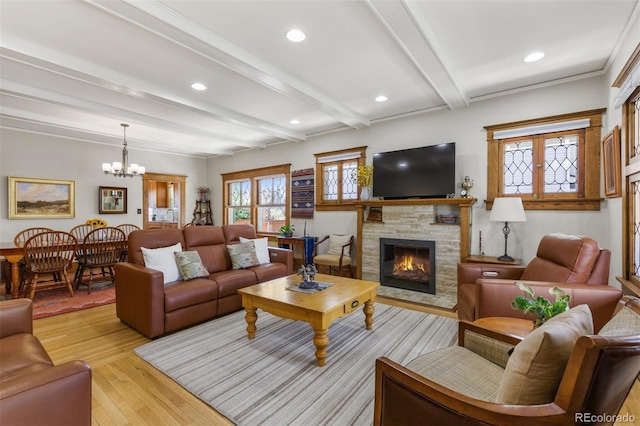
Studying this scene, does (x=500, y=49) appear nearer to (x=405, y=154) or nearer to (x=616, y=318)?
(x=405, y=154)

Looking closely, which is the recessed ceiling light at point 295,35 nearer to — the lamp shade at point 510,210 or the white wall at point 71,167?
the lamp shade at point 510,210

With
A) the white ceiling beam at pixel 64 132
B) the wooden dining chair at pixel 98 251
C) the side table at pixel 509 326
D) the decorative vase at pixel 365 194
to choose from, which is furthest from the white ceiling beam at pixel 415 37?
the white ceiling beam at pixel 64 132

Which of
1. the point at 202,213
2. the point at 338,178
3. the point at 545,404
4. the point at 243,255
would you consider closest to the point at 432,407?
the point at 545,404

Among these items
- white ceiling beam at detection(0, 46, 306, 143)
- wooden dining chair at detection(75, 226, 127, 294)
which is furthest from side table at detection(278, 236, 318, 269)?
wooden dining chair at detection(75, 226, 127, 294)

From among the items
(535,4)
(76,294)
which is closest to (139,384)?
(76,294)

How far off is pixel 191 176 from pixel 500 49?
7.23m

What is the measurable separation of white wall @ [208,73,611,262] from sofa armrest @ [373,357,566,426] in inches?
135

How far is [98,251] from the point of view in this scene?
4.45 meters

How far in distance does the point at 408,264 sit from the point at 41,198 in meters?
6.63

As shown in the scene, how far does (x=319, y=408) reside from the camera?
6.02 ft

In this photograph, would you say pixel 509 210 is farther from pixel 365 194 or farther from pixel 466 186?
pixel 365 194

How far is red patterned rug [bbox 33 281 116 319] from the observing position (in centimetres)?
357

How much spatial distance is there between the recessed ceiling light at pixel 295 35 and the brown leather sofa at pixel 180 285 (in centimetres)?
247

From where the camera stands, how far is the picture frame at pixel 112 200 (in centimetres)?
621
